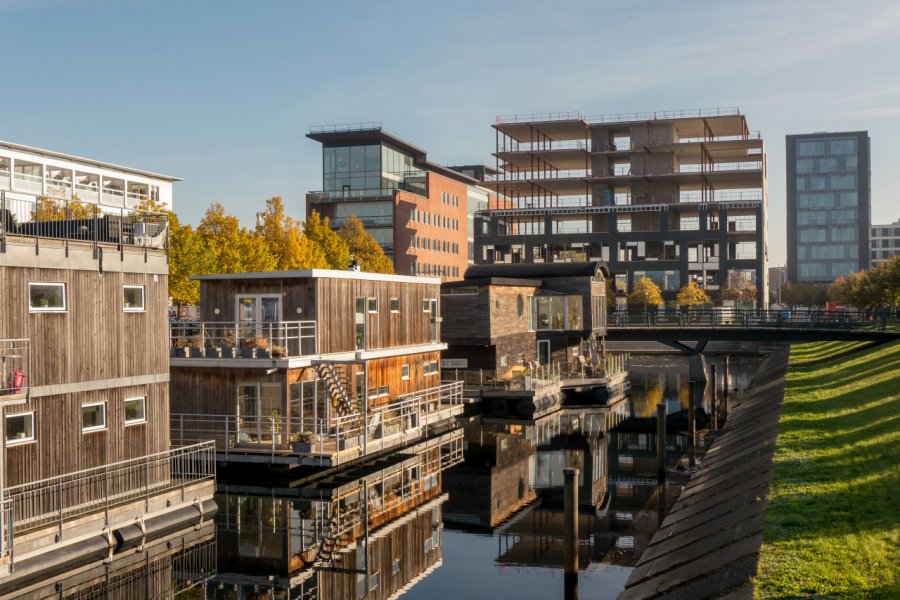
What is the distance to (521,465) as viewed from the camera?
38.6 m

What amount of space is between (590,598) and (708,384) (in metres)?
51.7

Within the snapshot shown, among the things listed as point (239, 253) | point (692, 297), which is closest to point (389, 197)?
point (692, 297)

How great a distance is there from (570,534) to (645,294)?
90851mm

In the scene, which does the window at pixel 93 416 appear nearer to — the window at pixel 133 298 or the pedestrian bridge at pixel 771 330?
the window at pixel 133 298

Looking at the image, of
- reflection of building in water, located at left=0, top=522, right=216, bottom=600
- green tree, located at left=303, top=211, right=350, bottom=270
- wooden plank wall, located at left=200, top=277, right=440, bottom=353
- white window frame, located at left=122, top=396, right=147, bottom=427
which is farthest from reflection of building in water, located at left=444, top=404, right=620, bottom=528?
green tree, located at left=303, top=211, right=350, bottom=270

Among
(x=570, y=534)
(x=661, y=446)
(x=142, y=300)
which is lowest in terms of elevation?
(x=661, y=446)

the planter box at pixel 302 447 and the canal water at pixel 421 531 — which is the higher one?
the planter box at pixel 302 447

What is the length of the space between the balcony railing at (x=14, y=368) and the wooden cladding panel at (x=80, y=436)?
830 millimetres

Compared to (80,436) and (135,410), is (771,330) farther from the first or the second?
(80,436)

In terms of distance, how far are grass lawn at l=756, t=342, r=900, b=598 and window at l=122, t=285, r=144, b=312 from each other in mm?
16960

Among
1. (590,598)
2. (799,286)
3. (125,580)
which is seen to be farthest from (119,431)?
(799,286)

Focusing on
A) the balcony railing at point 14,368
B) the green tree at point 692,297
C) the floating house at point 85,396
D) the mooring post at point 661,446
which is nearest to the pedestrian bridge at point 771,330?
the green tree at point 692,297

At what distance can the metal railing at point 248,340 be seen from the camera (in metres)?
32.8

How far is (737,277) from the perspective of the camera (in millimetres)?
114000
